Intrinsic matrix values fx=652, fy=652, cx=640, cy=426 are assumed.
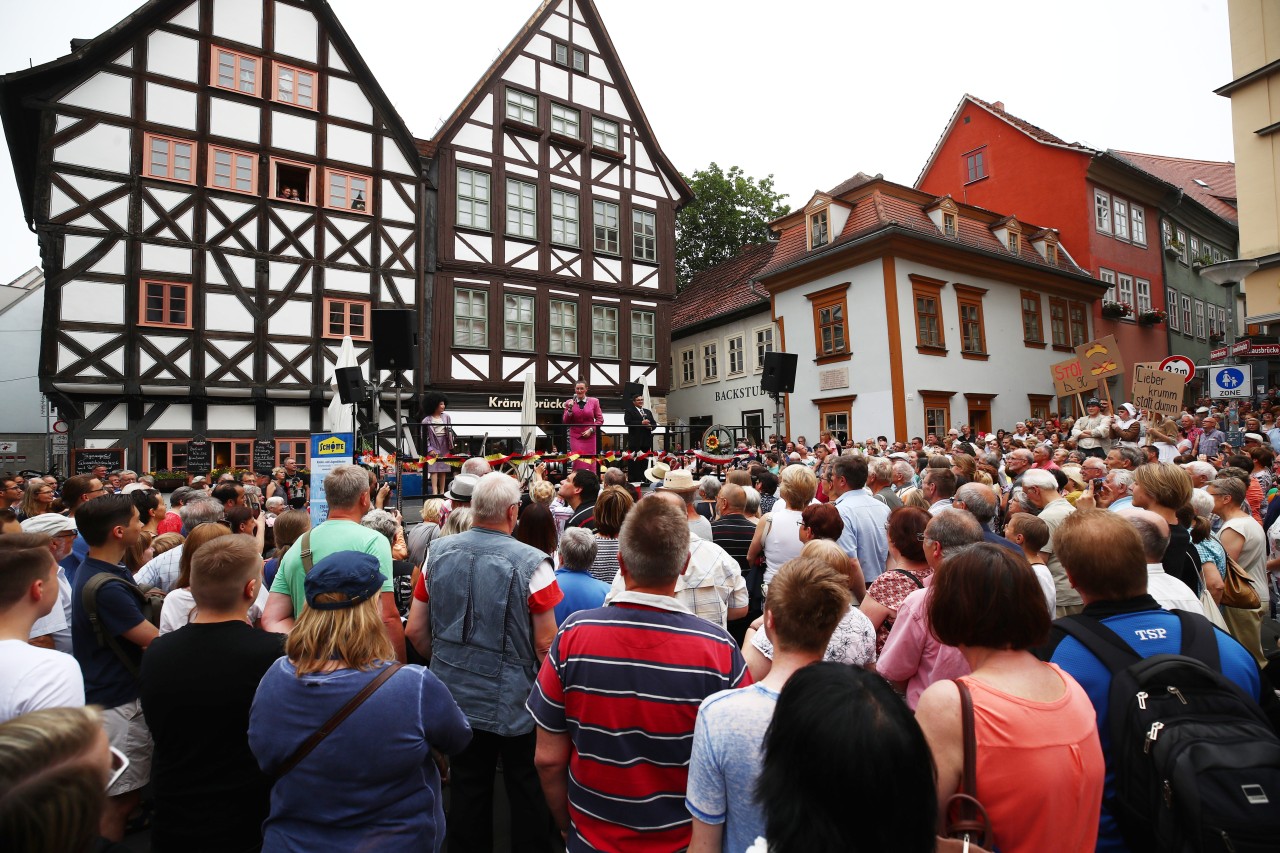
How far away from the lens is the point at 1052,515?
15.7 feet

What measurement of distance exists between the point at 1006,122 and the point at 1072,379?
13.4 m

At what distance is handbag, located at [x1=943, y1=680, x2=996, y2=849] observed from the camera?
1638 mm

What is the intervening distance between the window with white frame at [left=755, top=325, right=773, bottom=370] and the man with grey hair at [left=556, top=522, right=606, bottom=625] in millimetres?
20620

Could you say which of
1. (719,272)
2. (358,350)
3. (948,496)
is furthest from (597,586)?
(719,272)

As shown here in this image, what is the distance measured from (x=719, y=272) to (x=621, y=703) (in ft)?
93.8

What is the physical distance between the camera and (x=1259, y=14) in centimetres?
1603

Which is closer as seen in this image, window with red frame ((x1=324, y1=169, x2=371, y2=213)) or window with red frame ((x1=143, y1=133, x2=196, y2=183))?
window with red frame ((x1=143, y1=133, x2=196, y2=183))

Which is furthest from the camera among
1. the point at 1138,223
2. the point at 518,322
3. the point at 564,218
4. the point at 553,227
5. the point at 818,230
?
the point at 1138,223

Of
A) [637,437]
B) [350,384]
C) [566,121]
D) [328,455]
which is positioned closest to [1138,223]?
[566,121]

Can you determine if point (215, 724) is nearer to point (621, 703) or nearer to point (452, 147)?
point (621, 703)

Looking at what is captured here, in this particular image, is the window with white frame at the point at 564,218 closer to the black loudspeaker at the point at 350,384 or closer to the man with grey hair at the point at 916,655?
the black loudspeaker at the point at 350,384

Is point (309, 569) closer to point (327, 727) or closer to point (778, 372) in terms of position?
point (327, 727)

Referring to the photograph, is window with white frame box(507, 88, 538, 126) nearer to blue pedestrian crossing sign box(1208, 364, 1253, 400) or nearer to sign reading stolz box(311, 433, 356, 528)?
sign reading stolz box(311, 433, 356, 528)

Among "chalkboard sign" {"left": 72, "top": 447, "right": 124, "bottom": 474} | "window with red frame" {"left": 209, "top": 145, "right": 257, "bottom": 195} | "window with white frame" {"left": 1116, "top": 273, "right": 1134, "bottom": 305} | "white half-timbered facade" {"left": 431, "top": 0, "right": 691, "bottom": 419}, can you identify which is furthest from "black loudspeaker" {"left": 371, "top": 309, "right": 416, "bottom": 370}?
"window with white frame" {"left": 1116, "top": 273, "right": 1134, "bottom": 305}
